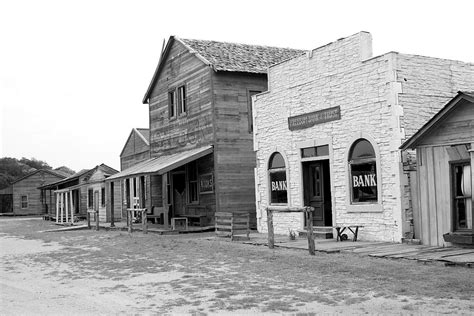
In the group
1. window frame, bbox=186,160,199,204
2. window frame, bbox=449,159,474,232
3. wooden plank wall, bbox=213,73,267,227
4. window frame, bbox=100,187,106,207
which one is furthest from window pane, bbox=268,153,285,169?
window frame, bbox=100,187,106,207

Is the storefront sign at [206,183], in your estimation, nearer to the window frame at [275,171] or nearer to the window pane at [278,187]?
the window frame at [275,171]

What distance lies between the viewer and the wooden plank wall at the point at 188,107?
70.6ft

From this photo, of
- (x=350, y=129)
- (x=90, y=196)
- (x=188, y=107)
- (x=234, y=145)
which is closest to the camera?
(x=350, y=129)

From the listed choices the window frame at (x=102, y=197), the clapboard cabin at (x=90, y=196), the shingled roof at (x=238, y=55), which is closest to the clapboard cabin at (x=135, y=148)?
the clapboard cabin at (x=90, y=196)

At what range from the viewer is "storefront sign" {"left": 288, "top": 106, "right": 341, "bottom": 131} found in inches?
608

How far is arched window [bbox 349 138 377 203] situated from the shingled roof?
7.30 meters

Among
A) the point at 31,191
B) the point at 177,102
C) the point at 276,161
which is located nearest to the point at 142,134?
the point at 177,102

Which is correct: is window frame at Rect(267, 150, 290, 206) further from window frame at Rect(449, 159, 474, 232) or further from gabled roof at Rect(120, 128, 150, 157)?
gabled roof at Rect(120, 128, 150, 157)

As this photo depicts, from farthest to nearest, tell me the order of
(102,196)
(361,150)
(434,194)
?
(102,196)
(361,150)
(434,194)

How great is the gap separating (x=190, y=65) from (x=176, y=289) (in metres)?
14.7

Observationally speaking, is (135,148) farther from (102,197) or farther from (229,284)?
(229,284)

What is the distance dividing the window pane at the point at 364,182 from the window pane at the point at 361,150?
21cm

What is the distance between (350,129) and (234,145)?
22.4 feet

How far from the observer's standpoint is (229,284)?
29.8ft
